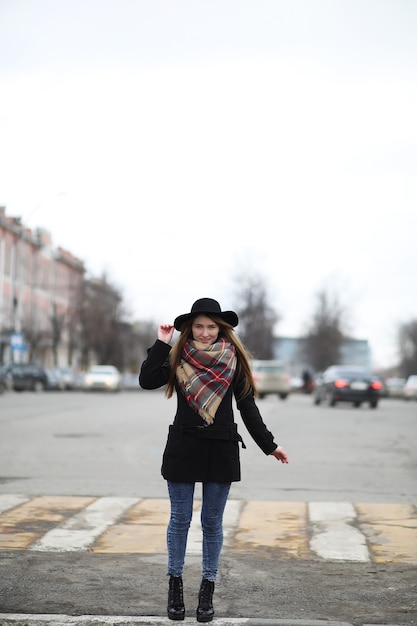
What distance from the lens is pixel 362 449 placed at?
53.9ft

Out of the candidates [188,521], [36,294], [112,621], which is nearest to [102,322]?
[36,294]

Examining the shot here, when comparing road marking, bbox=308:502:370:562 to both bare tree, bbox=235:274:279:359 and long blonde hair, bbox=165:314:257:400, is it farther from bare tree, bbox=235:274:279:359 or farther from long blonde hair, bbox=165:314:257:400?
bare tree, bbox=235:274:279:359

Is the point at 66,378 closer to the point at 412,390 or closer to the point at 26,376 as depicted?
the point at 26,376

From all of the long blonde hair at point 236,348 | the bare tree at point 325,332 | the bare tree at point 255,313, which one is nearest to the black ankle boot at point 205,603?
the long blonde hair at point 236,348

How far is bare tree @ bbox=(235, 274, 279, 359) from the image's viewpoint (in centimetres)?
9644

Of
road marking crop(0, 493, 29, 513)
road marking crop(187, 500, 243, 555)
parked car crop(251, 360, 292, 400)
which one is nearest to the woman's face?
road marking crop(187, 500, 243, 555)

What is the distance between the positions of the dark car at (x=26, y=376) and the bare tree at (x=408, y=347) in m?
80.5

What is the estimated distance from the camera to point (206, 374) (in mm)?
5020

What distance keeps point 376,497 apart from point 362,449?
21.0 ft

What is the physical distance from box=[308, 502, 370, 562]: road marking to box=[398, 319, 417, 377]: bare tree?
119 m

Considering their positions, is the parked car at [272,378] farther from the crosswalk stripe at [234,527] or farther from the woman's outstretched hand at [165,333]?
the woman's outstretched hand at [165,333]

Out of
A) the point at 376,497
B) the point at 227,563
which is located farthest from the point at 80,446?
the point at 227,563

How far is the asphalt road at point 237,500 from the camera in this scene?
5.19 metres

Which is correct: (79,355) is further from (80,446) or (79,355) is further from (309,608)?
(309,608)
